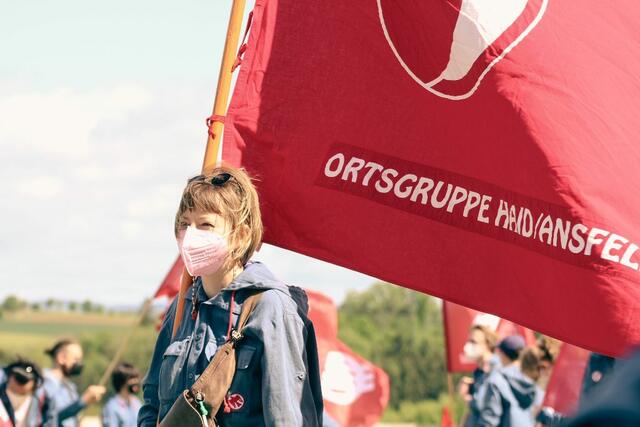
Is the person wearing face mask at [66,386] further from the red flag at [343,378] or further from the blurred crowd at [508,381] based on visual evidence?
the blurred crowd at [508,381]

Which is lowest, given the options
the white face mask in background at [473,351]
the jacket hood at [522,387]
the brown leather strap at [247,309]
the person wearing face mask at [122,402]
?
the person wearing face mask at [122,402]

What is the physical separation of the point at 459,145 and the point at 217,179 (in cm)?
112

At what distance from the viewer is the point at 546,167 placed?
13.4 ft

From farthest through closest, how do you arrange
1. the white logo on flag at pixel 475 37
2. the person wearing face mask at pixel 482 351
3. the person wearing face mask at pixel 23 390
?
the person wearing face mask at pixel 482 351 → the person wearing face mask at pixel 23 390 → the white logo on flag at pixel 475 37

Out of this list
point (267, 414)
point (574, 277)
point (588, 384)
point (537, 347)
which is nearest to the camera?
point (267, 414)

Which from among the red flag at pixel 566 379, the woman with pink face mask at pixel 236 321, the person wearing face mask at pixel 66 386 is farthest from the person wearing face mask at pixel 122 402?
the woman with pink face mask at pixel 236 321

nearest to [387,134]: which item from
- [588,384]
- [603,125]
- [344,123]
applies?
[344,123]

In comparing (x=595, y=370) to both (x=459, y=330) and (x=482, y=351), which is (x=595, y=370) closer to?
(x=482, y=351)

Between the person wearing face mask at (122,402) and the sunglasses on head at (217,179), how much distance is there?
7.95 metres

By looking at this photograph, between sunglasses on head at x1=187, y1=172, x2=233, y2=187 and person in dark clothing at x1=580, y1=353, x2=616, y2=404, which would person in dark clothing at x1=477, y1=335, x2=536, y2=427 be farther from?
sunglasses on head at x1=187, y1=172, x2=233, y2=187

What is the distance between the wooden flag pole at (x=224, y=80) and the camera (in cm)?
403

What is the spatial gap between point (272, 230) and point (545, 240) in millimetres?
993

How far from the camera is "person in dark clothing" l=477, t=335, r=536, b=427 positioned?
10.2 metres

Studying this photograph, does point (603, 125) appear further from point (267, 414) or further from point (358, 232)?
point (267, 414)
